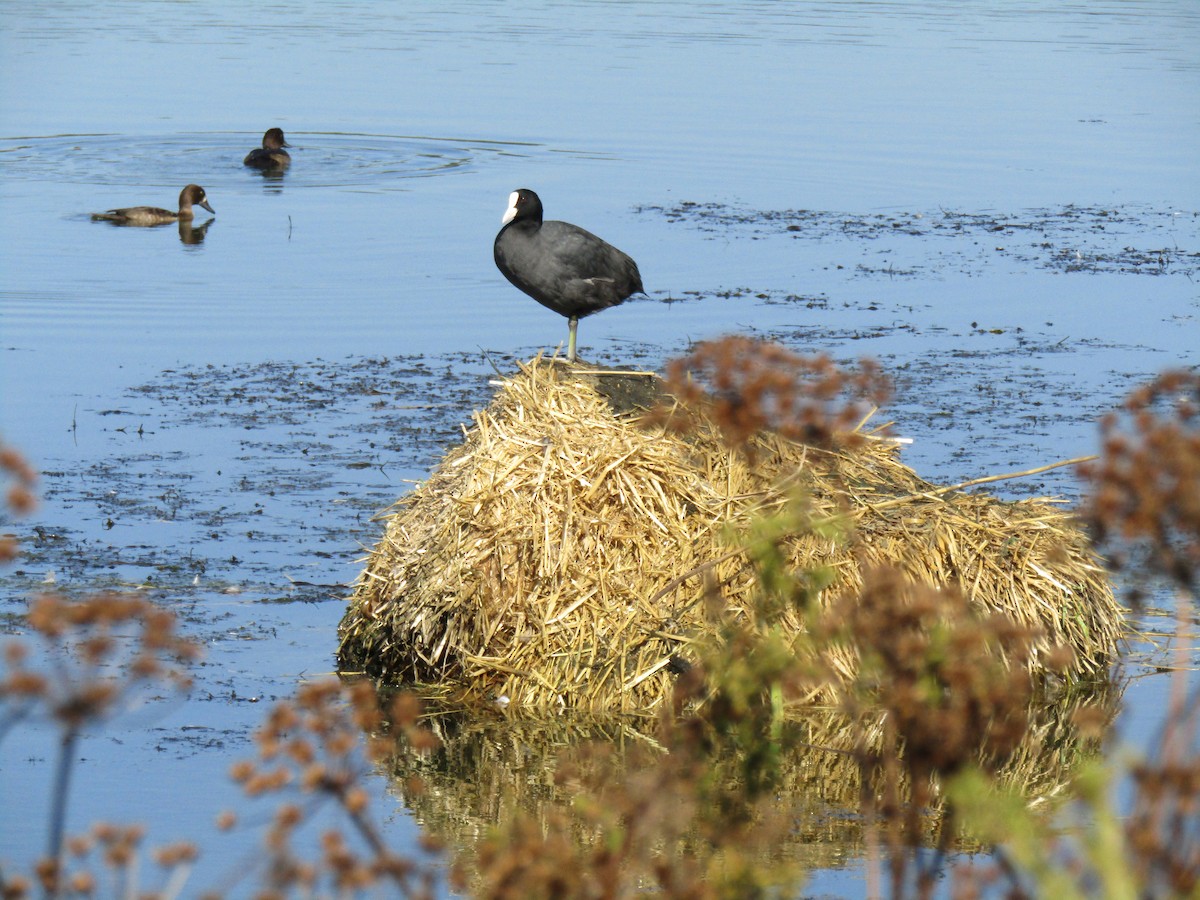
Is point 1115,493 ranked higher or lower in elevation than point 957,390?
higher

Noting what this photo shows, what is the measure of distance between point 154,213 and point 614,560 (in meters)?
12.3

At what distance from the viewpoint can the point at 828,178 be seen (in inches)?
834

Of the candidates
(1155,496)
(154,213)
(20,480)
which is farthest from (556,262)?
(154,213)

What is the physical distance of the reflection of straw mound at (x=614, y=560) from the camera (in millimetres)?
7398

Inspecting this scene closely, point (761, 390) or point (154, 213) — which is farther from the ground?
point (761, 390)

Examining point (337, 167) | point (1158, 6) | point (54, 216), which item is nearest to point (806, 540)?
point (54, 216)

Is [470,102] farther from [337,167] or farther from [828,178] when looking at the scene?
[828,178]

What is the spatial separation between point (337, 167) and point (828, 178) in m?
5.87

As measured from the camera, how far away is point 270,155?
21.5 m

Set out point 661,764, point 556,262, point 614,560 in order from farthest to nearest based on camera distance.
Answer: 1. point 556,262
2. point 614,560
3. point 661,764

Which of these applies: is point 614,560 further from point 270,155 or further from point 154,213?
point 270,155

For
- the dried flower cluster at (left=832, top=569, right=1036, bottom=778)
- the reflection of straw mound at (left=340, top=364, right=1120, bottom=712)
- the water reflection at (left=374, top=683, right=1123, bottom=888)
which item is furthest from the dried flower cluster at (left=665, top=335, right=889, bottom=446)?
the reflection of straw mound at (left=340, top=364, right=1120, bottom=712)

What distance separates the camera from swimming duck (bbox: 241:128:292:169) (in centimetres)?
2150

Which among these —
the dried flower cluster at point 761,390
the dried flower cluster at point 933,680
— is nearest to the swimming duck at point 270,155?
the dried flower cluster at point 761,390
